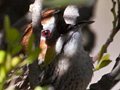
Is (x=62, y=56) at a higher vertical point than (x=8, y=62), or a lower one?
lower

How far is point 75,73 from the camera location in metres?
1.08

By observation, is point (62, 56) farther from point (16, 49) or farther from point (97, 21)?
point (97, 21)

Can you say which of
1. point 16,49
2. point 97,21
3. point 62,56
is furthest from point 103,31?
point 16,49

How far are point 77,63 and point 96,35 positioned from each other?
36.3 inches

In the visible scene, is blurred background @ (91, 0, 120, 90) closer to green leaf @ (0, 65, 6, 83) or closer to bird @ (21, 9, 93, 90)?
bird @ (21, 9, 93, 90)

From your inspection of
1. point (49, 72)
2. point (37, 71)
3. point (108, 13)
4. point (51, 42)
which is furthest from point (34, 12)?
point (108, 13)

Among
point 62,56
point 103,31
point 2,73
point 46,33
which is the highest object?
point 2,73

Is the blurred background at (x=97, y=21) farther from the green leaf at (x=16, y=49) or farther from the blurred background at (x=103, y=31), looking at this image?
the green leaf at (x=16, y=49)

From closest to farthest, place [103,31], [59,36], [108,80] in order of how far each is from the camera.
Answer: [108,80], [59,36], [103,31]

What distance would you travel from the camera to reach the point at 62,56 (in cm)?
102

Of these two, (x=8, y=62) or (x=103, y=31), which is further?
(x=103, y=31)

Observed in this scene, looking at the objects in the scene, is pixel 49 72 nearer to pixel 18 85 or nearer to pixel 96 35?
pixel 18 85

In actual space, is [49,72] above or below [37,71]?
below

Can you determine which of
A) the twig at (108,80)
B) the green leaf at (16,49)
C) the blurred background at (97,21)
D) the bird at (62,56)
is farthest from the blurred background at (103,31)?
the green leaf at (16,49)
